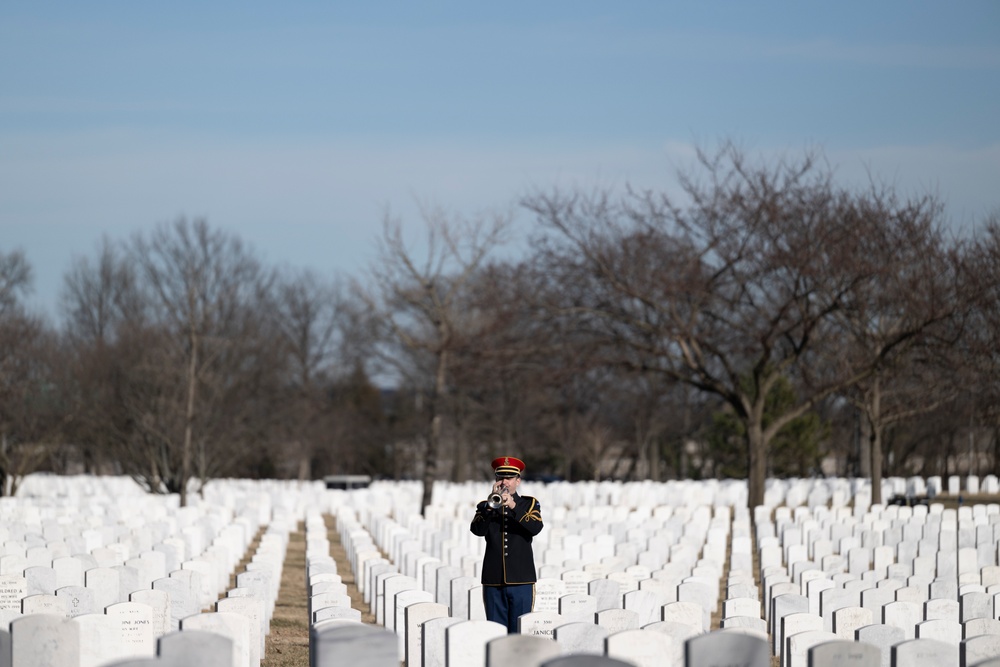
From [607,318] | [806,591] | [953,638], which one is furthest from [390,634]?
[607,318]

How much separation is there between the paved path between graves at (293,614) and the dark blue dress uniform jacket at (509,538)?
214cm

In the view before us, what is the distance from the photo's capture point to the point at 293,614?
13242mm

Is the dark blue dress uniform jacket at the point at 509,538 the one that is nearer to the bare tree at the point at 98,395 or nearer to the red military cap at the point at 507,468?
the red military cap at the point at 507,468

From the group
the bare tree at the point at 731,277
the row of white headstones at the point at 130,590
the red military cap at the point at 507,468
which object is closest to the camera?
the row of white headstones at the point at 130,590

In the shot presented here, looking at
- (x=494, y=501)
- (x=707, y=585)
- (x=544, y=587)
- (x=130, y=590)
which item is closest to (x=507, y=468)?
(x=494, y=501)

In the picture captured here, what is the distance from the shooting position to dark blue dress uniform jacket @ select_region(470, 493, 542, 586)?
28.5ft

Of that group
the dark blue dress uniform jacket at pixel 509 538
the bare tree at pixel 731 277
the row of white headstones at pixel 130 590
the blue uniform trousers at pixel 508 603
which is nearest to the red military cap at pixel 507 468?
the dark blue dress uniform jacket at pixel 509 538

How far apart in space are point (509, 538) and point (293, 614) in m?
5.29

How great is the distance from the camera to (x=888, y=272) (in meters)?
23.3

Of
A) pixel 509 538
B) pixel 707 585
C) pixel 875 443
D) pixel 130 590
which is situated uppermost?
pixel 875 443

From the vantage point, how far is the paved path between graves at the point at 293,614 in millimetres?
10297

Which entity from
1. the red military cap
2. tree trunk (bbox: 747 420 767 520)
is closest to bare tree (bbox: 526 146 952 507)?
tree trunk (bbox: 747 420 767 520)

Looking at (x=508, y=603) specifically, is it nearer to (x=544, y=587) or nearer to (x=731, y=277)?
(x=544, y=587)

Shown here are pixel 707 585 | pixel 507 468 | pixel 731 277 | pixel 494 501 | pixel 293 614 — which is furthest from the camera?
pixel 731 277
